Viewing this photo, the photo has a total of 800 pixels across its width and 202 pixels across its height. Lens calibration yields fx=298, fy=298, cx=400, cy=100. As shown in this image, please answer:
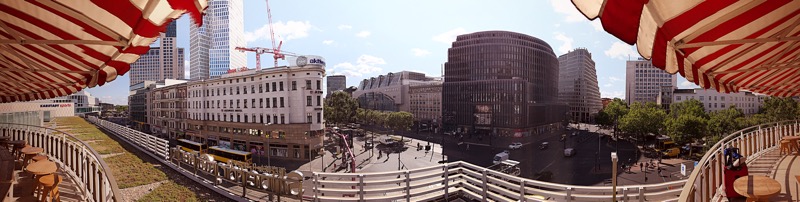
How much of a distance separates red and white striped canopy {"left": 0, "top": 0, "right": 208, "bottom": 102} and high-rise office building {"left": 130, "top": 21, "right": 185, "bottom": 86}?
622 ft

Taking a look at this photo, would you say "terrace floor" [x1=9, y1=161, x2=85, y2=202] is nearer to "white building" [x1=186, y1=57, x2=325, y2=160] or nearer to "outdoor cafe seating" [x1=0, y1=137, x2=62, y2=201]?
"outdoor cafe seating" [x1=0, y1=137, x2=62, y2=201]

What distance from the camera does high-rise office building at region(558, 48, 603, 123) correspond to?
4451 inches

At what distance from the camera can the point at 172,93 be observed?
5172 cm

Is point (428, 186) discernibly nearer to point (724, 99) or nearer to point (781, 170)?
point (781, 170)

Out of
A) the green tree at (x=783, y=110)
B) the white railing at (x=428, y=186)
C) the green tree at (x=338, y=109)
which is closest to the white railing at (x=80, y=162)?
the white railing at (x=428, y=186)

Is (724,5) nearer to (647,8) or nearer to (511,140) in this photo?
(647,8)

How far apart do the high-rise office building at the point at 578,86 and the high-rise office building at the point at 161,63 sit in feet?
621

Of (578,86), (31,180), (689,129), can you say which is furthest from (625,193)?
(578,86)

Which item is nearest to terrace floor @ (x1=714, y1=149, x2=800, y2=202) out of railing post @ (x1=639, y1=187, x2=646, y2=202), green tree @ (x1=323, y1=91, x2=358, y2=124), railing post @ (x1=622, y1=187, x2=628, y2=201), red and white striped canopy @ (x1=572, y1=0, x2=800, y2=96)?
railing post @ (x1=639, y1=187, x2=646, y2=202)

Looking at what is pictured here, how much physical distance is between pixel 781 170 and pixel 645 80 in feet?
467

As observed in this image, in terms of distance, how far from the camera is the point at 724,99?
72.3 metres

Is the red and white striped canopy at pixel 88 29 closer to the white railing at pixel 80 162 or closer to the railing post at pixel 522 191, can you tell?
the white railing at pixel 80 162

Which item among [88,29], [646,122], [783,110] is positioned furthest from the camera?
[646,122]

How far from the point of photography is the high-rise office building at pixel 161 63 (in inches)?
6191
